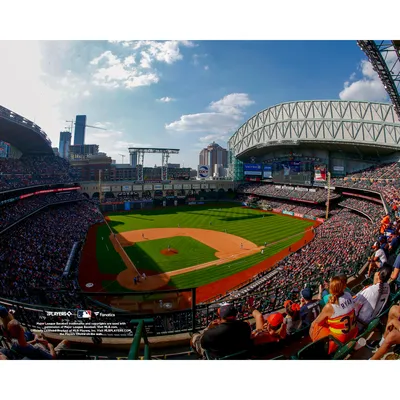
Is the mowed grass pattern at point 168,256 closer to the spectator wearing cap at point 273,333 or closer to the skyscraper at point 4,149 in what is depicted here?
the spectator wearing cap at point 273,333

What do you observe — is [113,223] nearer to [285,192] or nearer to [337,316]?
[285,192]

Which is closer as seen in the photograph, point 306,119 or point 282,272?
point 282,272

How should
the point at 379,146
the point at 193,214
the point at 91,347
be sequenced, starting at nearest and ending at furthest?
the point at 91,347
the point at 379,146
the point at 193,214

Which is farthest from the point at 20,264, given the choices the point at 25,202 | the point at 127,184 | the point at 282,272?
the point at 127,184

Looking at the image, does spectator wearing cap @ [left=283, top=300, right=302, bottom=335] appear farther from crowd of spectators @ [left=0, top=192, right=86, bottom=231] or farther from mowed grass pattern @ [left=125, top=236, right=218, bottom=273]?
crowd of spectators @ [left=0, top=192, right=86, bottom=231]

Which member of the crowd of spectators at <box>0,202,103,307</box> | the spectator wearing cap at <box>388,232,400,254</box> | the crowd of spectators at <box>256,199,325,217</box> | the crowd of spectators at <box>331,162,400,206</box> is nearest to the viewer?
the spectator wearing cap at <box>388,232,400,254</box>

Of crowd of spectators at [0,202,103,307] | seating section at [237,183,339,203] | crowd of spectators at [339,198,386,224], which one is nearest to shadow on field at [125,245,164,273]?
crowd of spectators at [0,202,103,307]

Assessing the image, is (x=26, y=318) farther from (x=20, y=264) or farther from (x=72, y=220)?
(x=72, y=220)
